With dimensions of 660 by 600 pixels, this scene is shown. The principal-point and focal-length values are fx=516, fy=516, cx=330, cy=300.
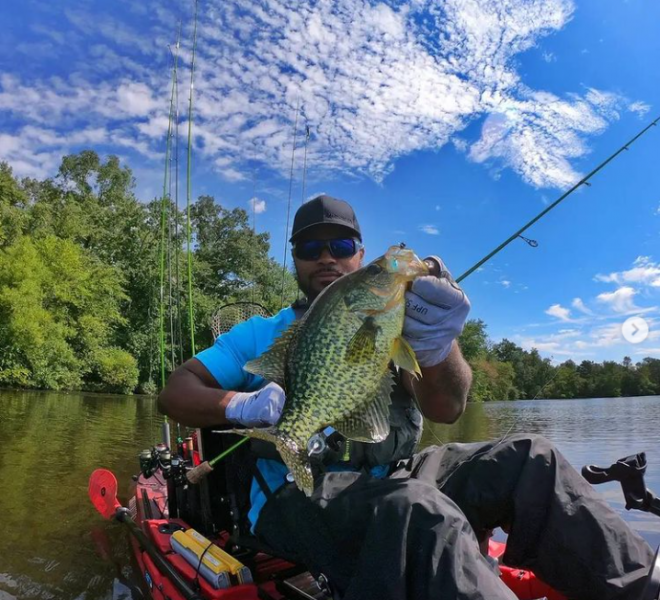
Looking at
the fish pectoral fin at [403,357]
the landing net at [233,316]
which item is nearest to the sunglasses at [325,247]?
the fish pectoral fin at [403,357]

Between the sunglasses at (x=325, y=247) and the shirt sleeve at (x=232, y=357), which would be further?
the sunglasses at (x=325, y=247)

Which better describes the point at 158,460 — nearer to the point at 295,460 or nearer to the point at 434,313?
the point at 295,460

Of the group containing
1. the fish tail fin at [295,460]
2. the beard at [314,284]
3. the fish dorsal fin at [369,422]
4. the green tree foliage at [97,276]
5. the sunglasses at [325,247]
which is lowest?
the fish tail fin at [295,460]

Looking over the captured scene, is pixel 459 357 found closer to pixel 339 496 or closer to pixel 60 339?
pixel 339 496

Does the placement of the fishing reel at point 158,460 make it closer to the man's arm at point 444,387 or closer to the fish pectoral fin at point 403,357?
the man's arm at point 444,387

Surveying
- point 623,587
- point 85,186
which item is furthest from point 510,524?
point 85,186

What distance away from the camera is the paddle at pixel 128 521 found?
296 centimetres

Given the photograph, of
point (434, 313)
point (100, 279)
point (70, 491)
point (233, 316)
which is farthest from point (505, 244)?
point (100, 279)

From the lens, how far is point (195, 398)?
8.97 feet

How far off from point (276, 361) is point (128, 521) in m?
3.00

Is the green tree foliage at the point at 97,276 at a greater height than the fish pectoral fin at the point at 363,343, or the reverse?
the green tree foliage at the point at 97,276

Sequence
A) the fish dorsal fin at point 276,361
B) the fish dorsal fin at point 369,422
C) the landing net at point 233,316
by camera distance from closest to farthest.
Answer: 1. the fish dorsal fin at point 369,422
2. the fish dorsal fin at point 276,361
3. the landing net at point 233,316

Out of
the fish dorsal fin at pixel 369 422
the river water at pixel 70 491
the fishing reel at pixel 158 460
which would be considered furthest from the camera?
the river water at pixel 70 491

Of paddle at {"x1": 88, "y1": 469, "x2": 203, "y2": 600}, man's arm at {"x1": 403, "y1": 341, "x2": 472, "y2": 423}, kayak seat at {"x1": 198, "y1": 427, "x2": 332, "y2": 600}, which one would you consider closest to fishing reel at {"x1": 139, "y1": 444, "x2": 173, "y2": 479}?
paddle at {"x1": 88, "y1": 469, "x2": 203, "y2": 600}
